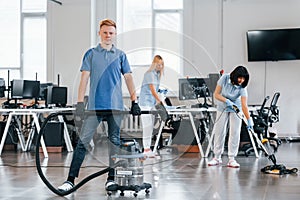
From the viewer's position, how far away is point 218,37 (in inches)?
443

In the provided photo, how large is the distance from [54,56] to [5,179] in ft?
21.2

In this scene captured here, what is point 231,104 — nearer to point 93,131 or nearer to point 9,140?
point 93,131

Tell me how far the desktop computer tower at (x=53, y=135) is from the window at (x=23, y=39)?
3.61 meters

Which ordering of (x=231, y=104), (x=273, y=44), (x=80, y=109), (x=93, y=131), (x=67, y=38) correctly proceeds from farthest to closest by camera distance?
(x=67, y=38)
(x=273, y=44)
(x=231, y=104)
(x=93, y=131)
(x=80, y=109)

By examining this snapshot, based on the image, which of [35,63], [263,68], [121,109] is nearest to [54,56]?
[35,63]

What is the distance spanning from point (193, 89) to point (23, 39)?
5.57 metres

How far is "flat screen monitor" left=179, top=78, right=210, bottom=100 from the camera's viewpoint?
7605 mm

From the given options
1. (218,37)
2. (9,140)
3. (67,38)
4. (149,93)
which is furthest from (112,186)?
(67,38)

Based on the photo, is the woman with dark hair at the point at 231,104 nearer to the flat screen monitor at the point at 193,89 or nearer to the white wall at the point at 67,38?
the flat screen monitor at the point at 193,89

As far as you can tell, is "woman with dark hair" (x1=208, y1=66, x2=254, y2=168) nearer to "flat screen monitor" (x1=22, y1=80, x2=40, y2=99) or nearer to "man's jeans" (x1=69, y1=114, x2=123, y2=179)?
"man's jeans" (x1=69, y1=114, x2=123, y2=179)

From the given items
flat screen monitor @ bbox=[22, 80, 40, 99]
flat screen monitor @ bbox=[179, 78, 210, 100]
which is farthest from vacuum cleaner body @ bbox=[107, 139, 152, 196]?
flat screen monitor @ bbox=[22, 80, 40, 99]

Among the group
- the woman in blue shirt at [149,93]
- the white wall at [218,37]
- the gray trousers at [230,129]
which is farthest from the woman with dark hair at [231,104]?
the white wall at [218,37]

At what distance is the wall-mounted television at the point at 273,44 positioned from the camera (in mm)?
10711

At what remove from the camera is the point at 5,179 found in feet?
17.3
